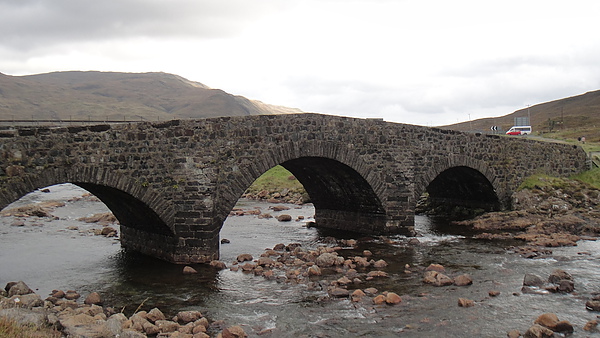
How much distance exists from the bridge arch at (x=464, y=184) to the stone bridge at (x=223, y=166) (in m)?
0.11

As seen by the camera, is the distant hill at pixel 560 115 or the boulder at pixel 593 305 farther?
the distant hill at pixel 560 115

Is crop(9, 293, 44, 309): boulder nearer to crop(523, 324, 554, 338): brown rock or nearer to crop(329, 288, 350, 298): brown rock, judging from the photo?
crop(329, 288, 350, 298): brown rock

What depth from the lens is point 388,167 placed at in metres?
24.1

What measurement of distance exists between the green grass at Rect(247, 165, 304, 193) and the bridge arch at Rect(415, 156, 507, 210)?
1196cm

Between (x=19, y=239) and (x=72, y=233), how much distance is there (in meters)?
2.50

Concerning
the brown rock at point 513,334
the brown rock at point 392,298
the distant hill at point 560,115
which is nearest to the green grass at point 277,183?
the brown rock at point 392,298

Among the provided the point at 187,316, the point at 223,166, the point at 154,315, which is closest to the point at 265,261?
the point at 223,166

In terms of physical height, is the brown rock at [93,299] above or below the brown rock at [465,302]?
above

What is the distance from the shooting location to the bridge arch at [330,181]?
62.9 ft

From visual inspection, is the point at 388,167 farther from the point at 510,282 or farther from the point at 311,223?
the point at 510,282

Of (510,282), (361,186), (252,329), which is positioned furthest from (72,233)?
(510,282)

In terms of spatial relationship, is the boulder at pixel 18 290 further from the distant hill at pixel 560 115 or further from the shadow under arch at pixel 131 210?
the distant hill at pixel 560 115

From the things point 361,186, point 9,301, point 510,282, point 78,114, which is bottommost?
point 510,282

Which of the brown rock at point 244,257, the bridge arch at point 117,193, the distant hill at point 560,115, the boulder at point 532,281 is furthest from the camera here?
the distant hill at point 560,115
